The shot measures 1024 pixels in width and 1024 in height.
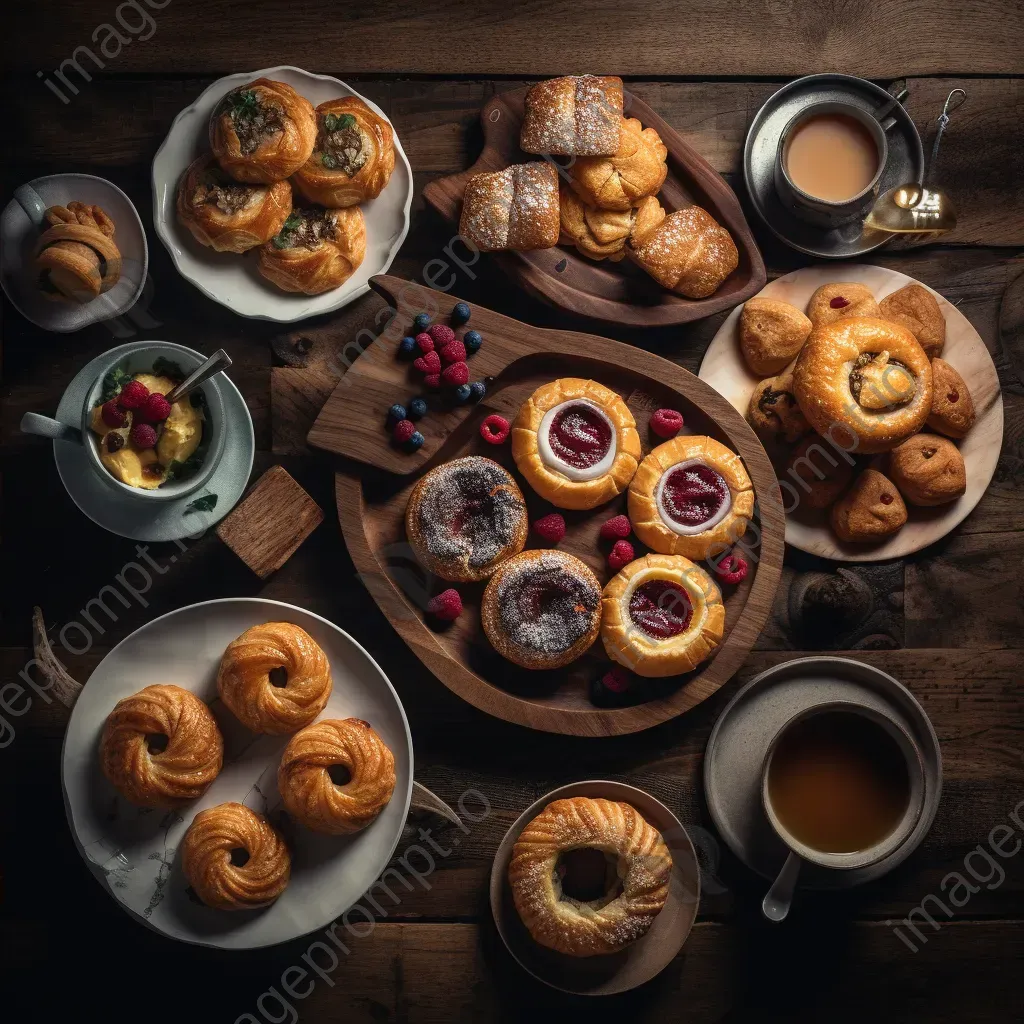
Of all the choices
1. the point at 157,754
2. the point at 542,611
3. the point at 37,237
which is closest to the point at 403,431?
the point at 542,611

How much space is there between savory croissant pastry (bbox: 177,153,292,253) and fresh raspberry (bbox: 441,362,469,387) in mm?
715

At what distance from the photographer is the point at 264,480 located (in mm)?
3041

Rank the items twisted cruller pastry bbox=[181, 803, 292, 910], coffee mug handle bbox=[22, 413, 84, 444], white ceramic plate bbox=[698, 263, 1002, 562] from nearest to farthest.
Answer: coffee mug handle bbox=[22, 413, 84, 444] < twisted cruller pastry bbox=[181, 803, 292, 910] < white ceramic plate bbox=[698, 263, 1002, 562]

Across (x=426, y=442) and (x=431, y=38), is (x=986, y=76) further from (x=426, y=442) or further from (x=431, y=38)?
(x=426, y=442)

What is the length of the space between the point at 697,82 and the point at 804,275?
2.53 feet

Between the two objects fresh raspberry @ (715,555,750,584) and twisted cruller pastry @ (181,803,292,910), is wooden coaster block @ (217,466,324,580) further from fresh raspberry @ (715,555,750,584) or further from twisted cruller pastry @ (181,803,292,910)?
fresh raspberry @ (715,555,750,584)

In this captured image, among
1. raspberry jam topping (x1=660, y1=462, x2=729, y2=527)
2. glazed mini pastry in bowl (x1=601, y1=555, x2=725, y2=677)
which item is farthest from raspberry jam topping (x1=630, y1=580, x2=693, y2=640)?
raspberry jam topping (x1=660, y1=462, x2=729, y2=527)

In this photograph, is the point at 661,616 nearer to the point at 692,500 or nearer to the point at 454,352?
the point at 692,500

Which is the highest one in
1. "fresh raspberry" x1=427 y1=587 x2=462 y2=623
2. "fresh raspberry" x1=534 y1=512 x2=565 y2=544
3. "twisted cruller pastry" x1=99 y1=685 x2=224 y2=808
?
"fresh raspberry" x1=534 y1=512 x2=565 y2=544

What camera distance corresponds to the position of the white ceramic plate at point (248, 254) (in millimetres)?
3057

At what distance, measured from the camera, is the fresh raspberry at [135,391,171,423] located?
9.22 ft

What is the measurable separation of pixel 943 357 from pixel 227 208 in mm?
2420

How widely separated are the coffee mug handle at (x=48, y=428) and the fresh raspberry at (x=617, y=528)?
1.63 metres

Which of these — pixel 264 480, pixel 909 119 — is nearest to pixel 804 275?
pixel 909 119
